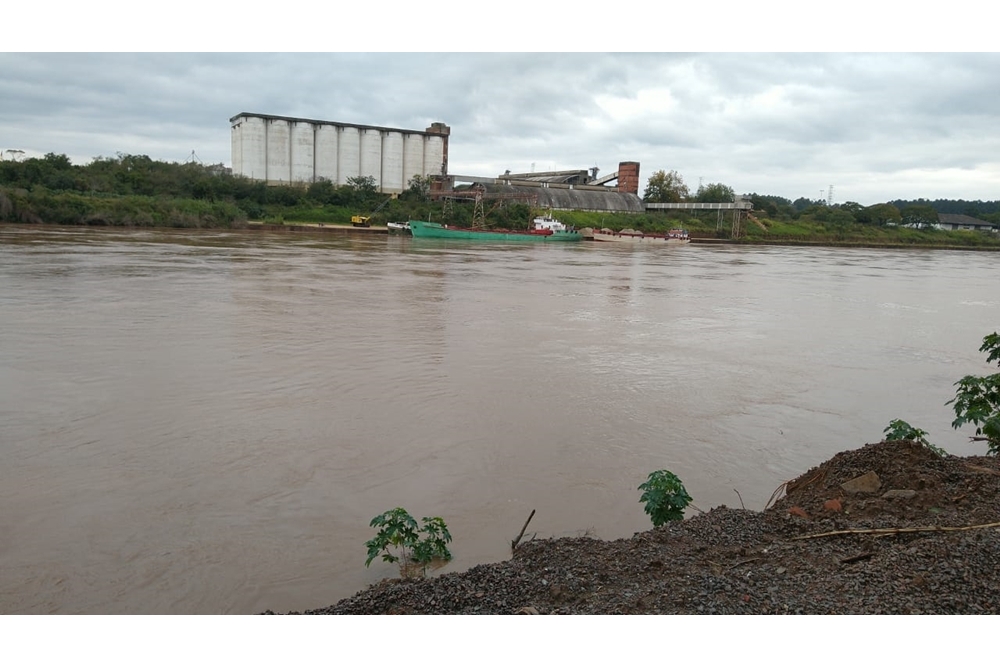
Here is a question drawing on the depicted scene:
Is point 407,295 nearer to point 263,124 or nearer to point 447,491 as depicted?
point 447,491

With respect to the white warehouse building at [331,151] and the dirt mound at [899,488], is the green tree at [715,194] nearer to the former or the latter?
the white warehouse building at [331,151]

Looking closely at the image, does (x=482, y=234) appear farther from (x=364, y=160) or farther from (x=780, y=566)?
(x=780, y=566)

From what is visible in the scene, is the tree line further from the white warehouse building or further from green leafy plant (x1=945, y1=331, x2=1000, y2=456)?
green leafy plant (x1=945, y1=331, x2=1000, y2=456)

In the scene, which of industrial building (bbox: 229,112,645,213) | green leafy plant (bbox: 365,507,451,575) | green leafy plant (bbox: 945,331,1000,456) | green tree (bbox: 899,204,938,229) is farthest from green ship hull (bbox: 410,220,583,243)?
green tree (bbox: 899,204,938,229)

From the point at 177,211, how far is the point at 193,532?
151 ft

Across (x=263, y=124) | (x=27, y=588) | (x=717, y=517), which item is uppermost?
(x=263, y=124)

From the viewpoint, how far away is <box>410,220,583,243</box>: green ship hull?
4916cm

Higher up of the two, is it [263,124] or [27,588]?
[263,124]

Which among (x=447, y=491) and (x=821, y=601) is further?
(x=447, y=491)

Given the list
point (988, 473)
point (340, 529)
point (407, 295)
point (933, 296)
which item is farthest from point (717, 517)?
point (933, 296)

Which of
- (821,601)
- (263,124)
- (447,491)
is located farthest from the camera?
(263,124)

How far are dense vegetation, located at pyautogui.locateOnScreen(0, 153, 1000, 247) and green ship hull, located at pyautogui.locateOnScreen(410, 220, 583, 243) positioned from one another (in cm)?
596

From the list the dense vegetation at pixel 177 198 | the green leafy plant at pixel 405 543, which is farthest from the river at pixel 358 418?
the dense vegetation at pixel 177 198

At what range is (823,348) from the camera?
12.8 metres
